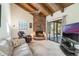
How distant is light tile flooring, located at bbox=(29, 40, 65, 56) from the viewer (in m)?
2.72

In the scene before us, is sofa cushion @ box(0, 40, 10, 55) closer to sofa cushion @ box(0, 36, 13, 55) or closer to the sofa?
sofa cushion @ box(0, 36, 13, 55)

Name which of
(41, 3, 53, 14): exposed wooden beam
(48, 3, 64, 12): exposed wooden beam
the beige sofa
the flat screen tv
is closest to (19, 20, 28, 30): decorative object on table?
the beige sofa

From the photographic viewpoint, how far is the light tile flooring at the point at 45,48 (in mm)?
2725

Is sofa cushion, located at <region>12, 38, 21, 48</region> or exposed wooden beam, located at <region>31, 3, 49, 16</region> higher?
exposed wooden beam, located at <region>31, 3, 49, 16</region>

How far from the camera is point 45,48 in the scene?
276 cm

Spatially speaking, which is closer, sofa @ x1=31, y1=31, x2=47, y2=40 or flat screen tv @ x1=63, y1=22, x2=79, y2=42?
flat screen tv @ x1=63, y1=22, x2=79, y2=42

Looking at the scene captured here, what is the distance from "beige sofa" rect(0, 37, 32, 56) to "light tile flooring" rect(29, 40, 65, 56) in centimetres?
9

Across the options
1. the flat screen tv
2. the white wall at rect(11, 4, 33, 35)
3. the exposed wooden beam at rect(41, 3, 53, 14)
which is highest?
the exposed wooden beam at rect(41, 3, 53, 14)

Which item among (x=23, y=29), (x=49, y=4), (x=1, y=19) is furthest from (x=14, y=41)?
(x=49, y=4)

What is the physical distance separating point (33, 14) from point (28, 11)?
96mm

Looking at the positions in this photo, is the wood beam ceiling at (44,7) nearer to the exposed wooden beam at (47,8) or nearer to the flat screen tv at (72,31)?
the exposed wooden beam at (47,8)

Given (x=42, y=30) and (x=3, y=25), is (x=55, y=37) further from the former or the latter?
(x=3, y=25)

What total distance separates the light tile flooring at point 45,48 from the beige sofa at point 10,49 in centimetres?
9

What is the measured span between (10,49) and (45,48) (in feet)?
1.88
